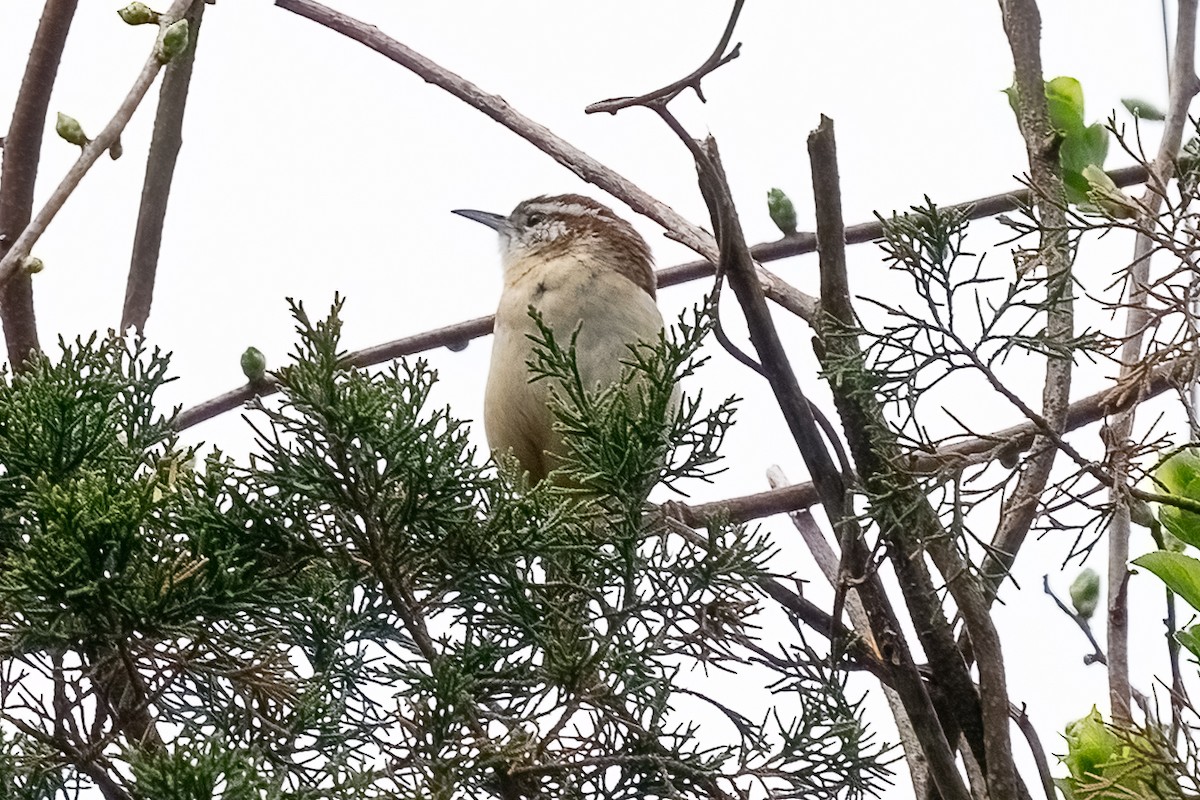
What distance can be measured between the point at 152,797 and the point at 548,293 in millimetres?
2339

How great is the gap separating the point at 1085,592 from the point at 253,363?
1.36 m

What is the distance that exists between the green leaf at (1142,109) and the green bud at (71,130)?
1592 millimetres

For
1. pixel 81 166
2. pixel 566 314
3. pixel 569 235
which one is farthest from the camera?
pixel 569 235

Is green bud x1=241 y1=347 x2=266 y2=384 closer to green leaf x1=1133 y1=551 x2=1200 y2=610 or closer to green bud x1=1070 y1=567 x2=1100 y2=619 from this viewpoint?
green bud x1=1070 y1=567 x2=1100 y2=619

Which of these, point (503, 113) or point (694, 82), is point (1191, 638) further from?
point (503, 113)

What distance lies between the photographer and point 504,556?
1440 millimetres

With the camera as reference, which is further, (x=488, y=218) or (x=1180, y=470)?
(x=488, y=218)

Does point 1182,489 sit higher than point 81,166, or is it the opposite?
point 81,166

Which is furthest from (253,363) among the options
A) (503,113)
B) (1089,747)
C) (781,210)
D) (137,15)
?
(1089,747)

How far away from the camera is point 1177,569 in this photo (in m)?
1.51

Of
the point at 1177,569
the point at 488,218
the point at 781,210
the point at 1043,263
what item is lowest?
the point at 1177,569

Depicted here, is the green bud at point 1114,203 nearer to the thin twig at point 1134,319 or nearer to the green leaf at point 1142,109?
the thin twig at point 1134,319

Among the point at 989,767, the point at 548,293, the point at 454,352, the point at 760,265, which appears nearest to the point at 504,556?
the point at 989,767

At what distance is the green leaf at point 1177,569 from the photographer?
1508 millimetres
